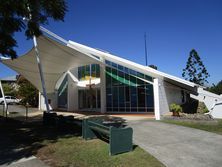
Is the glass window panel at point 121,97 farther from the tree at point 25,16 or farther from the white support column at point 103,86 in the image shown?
the tree at point 25,16

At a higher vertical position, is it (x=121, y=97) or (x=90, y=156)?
(x=121, y=97)

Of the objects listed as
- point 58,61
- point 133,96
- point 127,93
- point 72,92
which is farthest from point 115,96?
point 58,61

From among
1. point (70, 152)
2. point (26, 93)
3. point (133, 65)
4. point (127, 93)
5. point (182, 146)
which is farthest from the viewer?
point (26, 93)

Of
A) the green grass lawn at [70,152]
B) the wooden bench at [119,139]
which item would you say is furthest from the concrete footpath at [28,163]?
the wooden bench at [119,139]

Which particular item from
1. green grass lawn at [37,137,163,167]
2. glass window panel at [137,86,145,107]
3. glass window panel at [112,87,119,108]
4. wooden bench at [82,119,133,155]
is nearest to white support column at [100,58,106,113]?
glass window panel at [112,87,119,108]

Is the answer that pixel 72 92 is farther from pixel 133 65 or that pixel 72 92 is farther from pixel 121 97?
pixel 133 65

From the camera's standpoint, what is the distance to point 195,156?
23.3ft

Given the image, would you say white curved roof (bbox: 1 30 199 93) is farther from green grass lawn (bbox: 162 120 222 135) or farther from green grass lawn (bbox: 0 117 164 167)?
green grass lawn (bbox: 0 117 164 167)

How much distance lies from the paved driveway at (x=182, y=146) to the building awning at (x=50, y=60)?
832 cm

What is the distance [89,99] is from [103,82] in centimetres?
390

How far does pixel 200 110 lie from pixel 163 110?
5.78 m

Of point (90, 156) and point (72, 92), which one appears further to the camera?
point (72, 92)

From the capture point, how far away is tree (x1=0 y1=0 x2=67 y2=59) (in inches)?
350

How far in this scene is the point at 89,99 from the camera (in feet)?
83.2
